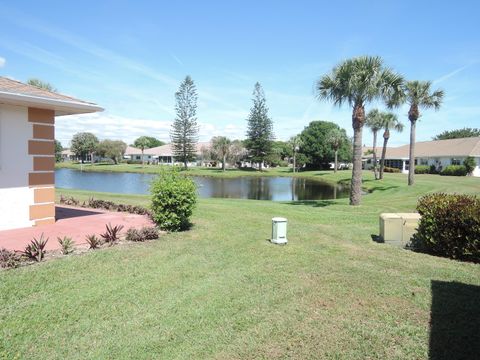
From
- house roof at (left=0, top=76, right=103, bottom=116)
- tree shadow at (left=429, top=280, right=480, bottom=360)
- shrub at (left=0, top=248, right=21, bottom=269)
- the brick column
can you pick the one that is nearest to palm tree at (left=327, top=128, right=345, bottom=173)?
house roof at (left=0, top=76, right=103, bottom=116)

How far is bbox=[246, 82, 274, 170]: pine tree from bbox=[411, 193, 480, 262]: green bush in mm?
65604

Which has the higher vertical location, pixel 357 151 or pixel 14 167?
pixel 357 151

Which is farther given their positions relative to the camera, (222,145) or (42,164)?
(222,145)

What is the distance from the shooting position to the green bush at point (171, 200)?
8.26 metres

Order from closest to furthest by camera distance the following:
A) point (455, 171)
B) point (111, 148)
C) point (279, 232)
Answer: point (279, 232) < point (455, 171) < point (111, 148)

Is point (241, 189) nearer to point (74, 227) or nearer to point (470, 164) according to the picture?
point (470, 164)

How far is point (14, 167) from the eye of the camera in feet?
26.8

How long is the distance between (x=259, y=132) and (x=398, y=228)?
66.1 meters

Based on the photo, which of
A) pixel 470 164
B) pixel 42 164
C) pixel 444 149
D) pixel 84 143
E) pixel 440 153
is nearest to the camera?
pixel 42 164

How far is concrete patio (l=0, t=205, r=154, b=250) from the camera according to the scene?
7113 millimetres

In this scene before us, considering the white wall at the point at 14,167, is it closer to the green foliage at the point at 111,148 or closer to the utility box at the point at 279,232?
the utility box at the point at 279,232

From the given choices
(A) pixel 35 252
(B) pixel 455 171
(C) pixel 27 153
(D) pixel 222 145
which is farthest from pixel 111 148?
(A) pixel 35 252

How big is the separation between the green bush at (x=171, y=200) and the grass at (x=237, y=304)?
112 cm

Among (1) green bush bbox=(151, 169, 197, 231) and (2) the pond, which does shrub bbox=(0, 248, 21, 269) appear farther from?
(2) the pond
